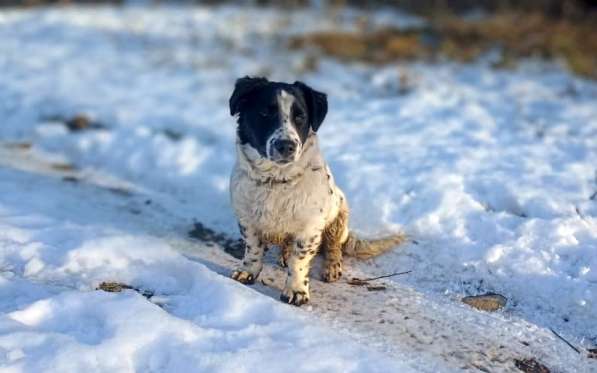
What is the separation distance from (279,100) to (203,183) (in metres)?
2.26

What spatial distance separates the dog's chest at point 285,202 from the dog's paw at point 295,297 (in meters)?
0.37

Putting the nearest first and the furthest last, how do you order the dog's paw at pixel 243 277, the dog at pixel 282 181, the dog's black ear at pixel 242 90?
the dog at pixel 282 181, the dog's black ear at pixel 242 90, the dog's paw at pixel 243 277

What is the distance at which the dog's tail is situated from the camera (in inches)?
170

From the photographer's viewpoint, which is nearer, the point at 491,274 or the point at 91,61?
the point at 491,274

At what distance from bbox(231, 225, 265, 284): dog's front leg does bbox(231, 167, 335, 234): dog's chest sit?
10 centimetres

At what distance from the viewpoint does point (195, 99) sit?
8117 millimetres

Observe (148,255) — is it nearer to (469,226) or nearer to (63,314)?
(63,314)

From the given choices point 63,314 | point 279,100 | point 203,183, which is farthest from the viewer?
point 203,183

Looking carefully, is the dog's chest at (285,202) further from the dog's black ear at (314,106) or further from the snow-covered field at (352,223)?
the snow-covered field at (352,223)

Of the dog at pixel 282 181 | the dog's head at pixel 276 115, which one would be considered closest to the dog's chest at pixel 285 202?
the dog at pixel 282 181

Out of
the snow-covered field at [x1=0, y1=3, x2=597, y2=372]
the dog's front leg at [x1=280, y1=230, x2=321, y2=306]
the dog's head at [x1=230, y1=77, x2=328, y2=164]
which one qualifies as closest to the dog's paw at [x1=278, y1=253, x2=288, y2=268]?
the snow-covered field at [x1=0, y1=3, x2=597, y2=372]

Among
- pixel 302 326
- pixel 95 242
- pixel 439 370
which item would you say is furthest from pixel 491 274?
pixel 95 242

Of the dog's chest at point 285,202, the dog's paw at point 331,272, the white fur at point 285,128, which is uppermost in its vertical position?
the white fur at point 285,128

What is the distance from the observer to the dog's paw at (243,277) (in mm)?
3879
